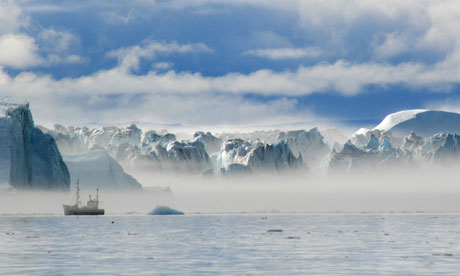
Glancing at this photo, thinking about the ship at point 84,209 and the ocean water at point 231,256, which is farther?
the ship at point 84,209

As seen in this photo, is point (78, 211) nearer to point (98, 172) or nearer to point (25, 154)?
point (98, 172)

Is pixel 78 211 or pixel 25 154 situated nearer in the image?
pixel 25 154

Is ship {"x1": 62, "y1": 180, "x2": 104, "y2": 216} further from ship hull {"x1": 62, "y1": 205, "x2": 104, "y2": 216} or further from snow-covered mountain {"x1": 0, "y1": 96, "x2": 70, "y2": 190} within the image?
snow-covered mountain {"x1": 0, "y1": 96, "x2": 70, "y2": 190}

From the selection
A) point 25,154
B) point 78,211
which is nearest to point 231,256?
point 25,154

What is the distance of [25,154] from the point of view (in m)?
128

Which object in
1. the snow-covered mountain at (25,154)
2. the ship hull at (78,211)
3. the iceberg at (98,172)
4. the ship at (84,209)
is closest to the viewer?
the snow-covered mountain at (25,154)

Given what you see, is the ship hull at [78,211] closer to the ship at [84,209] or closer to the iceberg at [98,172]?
the ship at [84,209]

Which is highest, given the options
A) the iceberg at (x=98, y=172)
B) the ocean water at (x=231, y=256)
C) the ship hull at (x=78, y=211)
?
the iceberg at (x=98, y=172)

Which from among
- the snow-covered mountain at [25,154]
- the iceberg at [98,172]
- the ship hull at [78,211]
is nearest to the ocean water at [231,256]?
the snow-covered mountain at [25,154]

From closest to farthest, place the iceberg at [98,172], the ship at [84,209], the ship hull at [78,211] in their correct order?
the ship hull at [78,211] < the ship at [84,209] < the iceberg at [98,172]

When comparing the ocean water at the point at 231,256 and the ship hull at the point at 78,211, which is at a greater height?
the ocean water at the point at 231,256

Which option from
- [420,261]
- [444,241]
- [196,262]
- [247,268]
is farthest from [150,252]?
[444,241]

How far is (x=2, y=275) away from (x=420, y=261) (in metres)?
22.3

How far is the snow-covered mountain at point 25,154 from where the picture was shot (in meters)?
117
